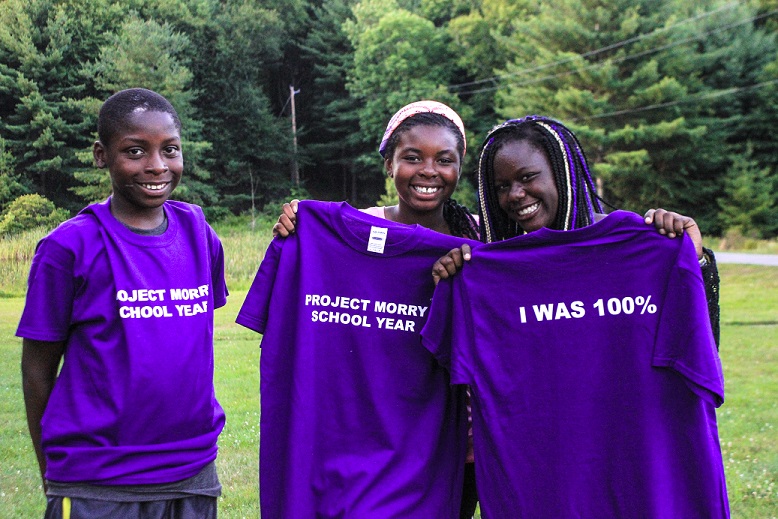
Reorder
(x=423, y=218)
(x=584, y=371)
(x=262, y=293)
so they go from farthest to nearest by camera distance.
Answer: (x=423, y=218) < (x=262, y=293) < (x=584, y=371)

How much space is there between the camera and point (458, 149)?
265cm

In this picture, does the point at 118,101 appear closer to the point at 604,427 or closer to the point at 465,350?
the point at 465,350

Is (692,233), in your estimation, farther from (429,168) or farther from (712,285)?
(429,168)

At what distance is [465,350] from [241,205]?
1200 cm

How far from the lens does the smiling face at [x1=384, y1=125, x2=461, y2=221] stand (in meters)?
2.57

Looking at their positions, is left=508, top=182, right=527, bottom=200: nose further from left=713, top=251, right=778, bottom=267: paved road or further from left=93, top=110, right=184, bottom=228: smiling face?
left=713, top=251, right=778, bottom=267: paved road

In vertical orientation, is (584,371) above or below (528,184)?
below

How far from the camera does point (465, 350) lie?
2.26 m

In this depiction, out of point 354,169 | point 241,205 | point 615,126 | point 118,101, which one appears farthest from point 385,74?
point 118,101

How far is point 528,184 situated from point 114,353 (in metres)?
1.47

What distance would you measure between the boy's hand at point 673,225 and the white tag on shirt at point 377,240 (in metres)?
0.87

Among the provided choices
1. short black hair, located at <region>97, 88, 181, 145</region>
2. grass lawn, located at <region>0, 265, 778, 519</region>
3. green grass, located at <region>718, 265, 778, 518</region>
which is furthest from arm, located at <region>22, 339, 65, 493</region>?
green grass, located at <region>718, 265, 778, 518</region>

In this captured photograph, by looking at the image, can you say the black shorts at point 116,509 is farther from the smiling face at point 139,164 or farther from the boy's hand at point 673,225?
the boy's hand at point 673,225

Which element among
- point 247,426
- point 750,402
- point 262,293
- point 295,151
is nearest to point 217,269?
point 262,293
